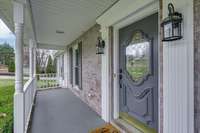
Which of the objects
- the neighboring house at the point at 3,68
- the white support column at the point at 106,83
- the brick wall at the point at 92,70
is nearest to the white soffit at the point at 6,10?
the neighboring house at the point at 3,68

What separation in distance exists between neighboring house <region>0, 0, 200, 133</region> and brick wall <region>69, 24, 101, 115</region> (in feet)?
0.09

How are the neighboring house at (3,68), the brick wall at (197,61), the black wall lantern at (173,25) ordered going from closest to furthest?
the brick wall at (197,61) < the black wall lantern at (173,25) < the neighboring house at (3,68)

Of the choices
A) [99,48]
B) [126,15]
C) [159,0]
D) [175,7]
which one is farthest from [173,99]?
[99,48]

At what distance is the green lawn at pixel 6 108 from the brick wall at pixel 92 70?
2.08m

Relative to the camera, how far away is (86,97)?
508 centimetres

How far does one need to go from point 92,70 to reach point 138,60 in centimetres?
211

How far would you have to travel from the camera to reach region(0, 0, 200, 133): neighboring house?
4.86ft

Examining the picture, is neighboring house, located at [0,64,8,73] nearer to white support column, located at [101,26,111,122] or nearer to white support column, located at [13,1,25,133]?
white support column, located at [13,1,25,133]

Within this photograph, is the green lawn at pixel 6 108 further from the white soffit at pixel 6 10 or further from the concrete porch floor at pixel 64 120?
the white soffit at pixel 6 10

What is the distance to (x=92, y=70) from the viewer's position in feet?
14.7

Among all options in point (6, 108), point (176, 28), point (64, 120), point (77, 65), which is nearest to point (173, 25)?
point (176, 28)

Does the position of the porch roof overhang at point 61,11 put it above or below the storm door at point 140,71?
above

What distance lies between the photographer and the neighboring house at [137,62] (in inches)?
58.4

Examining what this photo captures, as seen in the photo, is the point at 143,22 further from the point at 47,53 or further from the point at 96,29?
the point at 47,53
